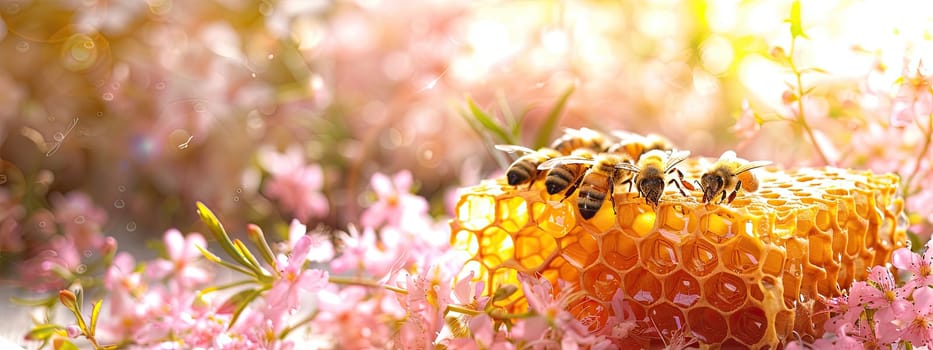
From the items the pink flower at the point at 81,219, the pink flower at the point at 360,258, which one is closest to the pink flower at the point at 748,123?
the pink flower at the point at 360,258

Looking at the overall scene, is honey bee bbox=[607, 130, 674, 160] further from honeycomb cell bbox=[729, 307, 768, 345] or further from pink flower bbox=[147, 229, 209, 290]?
pink flower bbox=[147, 229, 209, 290]

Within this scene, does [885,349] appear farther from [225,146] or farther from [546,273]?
[225,146]

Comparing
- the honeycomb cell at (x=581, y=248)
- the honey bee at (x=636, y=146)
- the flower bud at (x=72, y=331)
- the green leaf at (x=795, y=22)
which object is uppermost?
the green leaf at (x=795, y=22)

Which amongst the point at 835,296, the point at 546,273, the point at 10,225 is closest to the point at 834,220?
the point at 835,296

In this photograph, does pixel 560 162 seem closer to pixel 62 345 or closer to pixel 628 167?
pixel 628 167

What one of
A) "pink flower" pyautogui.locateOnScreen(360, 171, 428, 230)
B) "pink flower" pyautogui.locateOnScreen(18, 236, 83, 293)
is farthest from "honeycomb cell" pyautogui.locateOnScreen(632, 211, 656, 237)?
"pink flower" pyautogui.locateOnScreen(18, 236, 83, 293)

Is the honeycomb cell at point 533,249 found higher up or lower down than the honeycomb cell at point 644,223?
lower down

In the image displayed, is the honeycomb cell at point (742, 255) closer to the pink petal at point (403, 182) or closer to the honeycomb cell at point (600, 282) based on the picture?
the honeycomb cell at point (600, 282)
